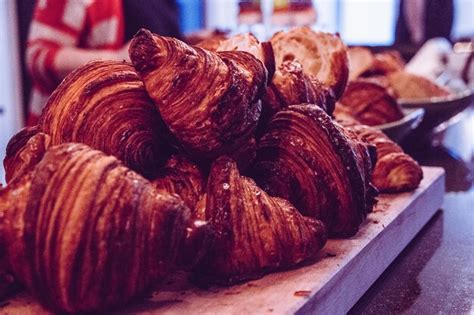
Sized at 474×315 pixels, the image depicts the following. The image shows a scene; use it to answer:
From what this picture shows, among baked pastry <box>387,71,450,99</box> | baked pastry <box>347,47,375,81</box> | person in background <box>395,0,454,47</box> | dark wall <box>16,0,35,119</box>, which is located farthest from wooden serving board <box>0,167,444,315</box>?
person in background <box>395,0,454,47</box>

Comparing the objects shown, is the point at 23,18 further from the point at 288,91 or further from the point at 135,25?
the point at 288,91

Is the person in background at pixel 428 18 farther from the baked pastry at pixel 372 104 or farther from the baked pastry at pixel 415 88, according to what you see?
the baked pastry at pixel 372 104

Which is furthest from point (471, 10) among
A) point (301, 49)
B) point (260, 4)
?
point (301, 49)

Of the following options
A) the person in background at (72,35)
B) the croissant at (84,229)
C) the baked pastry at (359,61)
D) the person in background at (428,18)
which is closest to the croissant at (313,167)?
the croissant at (84,229)

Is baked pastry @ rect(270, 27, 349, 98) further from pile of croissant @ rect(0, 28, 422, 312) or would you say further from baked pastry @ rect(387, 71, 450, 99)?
baked pastry @ rect(387, 71, 450, 99)

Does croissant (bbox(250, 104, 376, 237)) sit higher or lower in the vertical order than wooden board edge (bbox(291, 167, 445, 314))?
higher

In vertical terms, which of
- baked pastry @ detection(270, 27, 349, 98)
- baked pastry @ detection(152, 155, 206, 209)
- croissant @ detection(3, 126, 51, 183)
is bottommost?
baked pastry @ detection(152, 155, 206, 209)

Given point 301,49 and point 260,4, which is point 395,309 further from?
point 260,4
